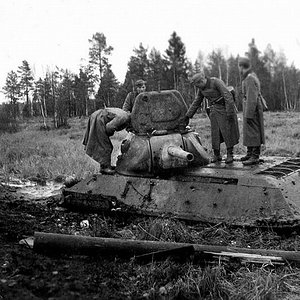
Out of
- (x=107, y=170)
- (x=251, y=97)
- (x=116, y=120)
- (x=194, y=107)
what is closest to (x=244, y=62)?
(x=251, y=97)

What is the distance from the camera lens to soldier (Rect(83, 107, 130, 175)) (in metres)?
9.20

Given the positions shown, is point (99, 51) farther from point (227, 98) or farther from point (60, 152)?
point (227, 98)

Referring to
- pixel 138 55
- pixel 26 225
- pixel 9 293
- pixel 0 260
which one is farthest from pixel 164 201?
pixel 138 55

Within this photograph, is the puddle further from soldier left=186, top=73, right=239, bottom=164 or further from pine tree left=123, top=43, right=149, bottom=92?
pine tree left=123, top=43, right=149, bottom=92

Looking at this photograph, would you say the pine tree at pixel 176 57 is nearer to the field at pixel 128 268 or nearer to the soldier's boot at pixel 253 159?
the soldier's boot at pixel 253 159

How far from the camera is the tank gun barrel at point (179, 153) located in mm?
7691

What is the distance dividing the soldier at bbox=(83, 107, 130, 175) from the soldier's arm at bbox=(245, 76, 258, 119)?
219 centimetres

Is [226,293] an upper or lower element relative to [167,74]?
lower

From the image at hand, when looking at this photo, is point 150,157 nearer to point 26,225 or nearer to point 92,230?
point 92,230

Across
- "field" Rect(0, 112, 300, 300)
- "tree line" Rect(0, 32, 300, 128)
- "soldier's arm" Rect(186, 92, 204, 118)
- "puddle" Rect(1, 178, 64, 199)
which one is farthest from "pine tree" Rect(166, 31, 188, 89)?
"field" Rect(0, 112, 300, 300)

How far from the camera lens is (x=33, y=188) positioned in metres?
12.6

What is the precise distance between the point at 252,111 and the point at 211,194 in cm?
167

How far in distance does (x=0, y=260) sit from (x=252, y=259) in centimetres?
299

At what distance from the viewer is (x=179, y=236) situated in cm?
689
